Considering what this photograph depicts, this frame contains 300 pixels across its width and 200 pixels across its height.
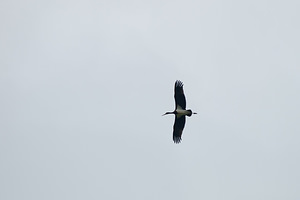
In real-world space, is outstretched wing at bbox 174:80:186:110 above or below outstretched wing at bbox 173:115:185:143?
above

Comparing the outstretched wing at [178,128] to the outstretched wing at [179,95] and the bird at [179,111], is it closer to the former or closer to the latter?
the bird at [179,111]

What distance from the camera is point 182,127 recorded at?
84688mm

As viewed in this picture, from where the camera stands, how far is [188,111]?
82688 millimetres

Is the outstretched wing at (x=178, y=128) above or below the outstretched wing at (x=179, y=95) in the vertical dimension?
below

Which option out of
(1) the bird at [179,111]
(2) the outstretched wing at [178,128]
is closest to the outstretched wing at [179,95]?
(1) the bird at [179,111]

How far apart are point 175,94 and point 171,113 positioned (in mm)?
2868

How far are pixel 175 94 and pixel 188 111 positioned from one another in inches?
69.5

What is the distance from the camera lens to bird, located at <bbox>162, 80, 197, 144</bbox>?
A: 269 feet

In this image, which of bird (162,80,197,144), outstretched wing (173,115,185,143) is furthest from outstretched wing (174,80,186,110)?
outstretched wing (173,115,185,143)

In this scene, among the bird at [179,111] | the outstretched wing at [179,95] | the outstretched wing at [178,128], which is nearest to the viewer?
the outstretched wing at [179,95]

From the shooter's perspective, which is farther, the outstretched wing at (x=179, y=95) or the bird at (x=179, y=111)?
the bird at (x=179, y=111)

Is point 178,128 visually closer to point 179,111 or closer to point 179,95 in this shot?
point 179,111

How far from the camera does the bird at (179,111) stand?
269 ft

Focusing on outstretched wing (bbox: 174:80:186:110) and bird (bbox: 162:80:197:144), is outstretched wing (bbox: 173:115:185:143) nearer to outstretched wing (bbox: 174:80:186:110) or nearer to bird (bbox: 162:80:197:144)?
bird (bbox: 162:80:197:144)
